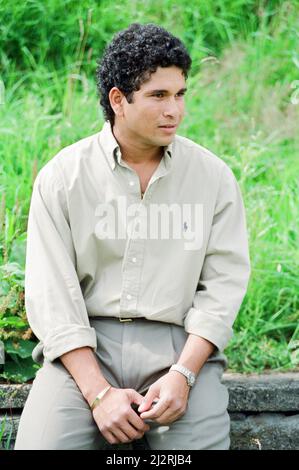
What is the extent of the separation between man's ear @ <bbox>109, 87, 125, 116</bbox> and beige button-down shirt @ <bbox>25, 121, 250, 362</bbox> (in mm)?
97

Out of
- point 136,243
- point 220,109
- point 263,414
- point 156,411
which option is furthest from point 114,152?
point 220,109

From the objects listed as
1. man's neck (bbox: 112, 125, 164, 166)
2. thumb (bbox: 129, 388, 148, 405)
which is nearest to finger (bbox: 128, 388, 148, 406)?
thumb (bbox: 129, 388, 148, 405)

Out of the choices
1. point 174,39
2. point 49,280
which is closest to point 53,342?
point 49,280

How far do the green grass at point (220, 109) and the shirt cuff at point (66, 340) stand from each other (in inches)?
23.3

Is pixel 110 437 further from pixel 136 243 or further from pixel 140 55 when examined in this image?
pixel 140 55

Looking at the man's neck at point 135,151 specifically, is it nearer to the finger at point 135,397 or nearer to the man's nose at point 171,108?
the man's nose at point 171,108

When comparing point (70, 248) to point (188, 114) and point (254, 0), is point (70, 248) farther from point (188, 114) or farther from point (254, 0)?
point (254, 0)

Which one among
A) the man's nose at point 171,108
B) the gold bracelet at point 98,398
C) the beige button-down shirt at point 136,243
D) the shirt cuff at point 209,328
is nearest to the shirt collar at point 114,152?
the beige button-down shirt at point 136,243

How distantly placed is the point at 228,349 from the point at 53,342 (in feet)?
3.86

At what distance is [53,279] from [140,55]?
777 mm

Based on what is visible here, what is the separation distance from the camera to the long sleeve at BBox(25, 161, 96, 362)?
3223mm

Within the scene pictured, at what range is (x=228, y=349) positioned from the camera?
4.20 m

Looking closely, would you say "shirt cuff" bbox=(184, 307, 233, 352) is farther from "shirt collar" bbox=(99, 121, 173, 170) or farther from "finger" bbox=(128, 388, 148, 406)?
"shirt collar" bbox=(99, 121, 173, 170)

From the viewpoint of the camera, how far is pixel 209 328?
10.8ft
